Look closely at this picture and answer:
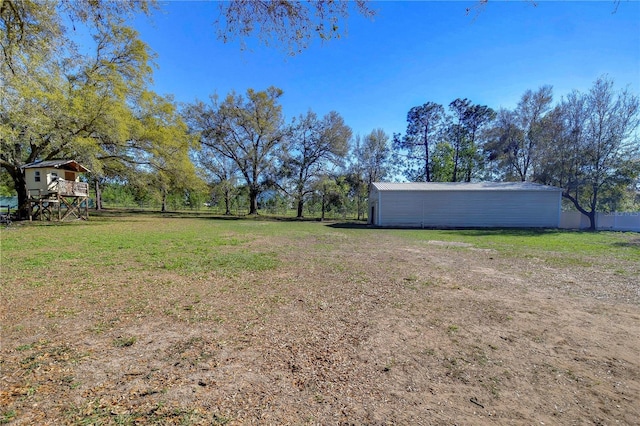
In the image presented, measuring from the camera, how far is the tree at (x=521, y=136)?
27844 mm

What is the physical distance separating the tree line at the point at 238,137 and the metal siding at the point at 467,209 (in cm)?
317

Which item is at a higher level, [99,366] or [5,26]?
[5,26]

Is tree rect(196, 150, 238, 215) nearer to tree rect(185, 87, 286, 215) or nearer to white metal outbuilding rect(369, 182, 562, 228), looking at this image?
tree rect(185, 87, 286, 215)

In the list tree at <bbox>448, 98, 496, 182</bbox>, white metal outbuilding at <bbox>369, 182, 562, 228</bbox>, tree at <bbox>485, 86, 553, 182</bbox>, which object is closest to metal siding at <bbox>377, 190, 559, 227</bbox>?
white metal outbuilding at <bbox>369, 182, 562, 228</bbox>

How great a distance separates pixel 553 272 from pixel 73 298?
30.5 feet

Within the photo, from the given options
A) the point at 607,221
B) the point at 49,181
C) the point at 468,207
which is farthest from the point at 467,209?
the point at 49,181

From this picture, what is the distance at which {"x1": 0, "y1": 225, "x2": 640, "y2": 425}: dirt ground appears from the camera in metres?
2.14

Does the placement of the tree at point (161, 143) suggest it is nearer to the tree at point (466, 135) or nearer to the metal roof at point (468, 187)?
the metal roof at point (468, 187)

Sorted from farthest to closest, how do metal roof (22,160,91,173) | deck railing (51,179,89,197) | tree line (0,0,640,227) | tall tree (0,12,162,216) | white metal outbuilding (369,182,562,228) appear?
white metal outbuilding (369,182,562,228) < deck railing (51,179,89,197) < metal roof (22,160,91,173) < tall tree (0,12,162,216) < tree line (0,0,640,227)

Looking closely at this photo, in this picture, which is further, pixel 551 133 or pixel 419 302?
pixel 551 133

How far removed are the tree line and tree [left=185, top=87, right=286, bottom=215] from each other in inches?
4.4

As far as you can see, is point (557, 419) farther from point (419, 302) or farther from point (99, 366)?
point (99, 366)

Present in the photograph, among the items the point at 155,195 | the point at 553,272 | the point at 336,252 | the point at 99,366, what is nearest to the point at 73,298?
the point at 99,366

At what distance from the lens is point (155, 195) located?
2195 cm
